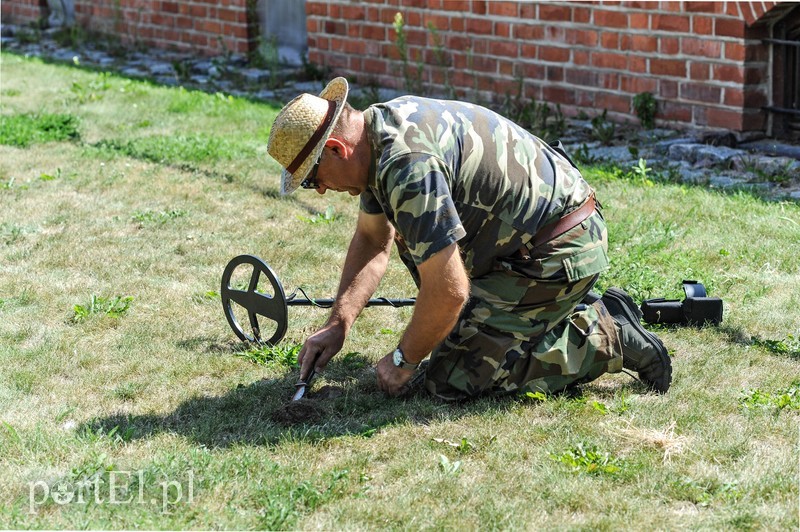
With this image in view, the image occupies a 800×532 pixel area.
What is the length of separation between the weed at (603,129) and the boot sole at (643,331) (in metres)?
3.55

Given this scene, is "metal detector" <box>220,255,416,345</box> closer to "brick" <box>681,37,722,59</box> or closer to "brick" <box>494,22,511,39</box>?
"brick" <box>681,37,722,59</box>

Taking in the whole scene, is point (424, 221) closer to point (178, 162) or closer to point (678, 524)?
point (678, 524)

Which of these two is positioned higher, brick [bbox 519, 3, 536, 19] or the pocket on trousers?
brick [bbox 519, 3, 536, 19]

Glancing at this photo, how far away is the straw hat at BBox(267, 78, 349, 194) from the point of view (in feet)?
11.8

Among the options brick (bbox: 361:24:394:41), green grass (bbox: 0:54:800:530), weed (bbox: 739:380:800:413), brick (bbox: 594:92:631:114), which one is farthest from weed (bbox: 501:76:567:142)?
weed (bbox: 739:380:800:413)

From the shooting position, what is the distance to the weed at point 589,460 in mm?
3445

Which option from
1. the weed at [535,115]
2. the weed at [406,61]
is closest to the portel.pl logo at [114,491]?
the weed at [535,115]

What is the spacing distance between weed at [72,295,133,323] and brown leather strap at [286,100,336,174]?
5.72 feet

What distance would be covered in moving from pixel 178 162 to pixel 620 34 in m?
3.40

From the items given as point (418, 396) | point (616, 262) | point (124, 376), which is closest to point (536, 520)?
point (418, 396)

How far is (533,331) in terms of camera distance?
404 centimetres

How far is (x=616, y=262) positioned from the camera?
5.41 metres

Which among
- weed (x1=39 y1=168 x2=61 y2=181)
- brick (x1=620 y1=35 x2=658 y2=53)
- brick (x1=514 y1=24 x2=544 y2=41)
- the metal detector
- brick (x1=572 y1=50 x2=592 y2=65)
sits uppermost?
brick (x1=514 y1=24 x2=544 y2=41)

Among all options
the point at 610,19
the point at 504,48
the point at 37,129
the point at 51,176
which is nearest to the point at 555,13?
the point at 610,19
